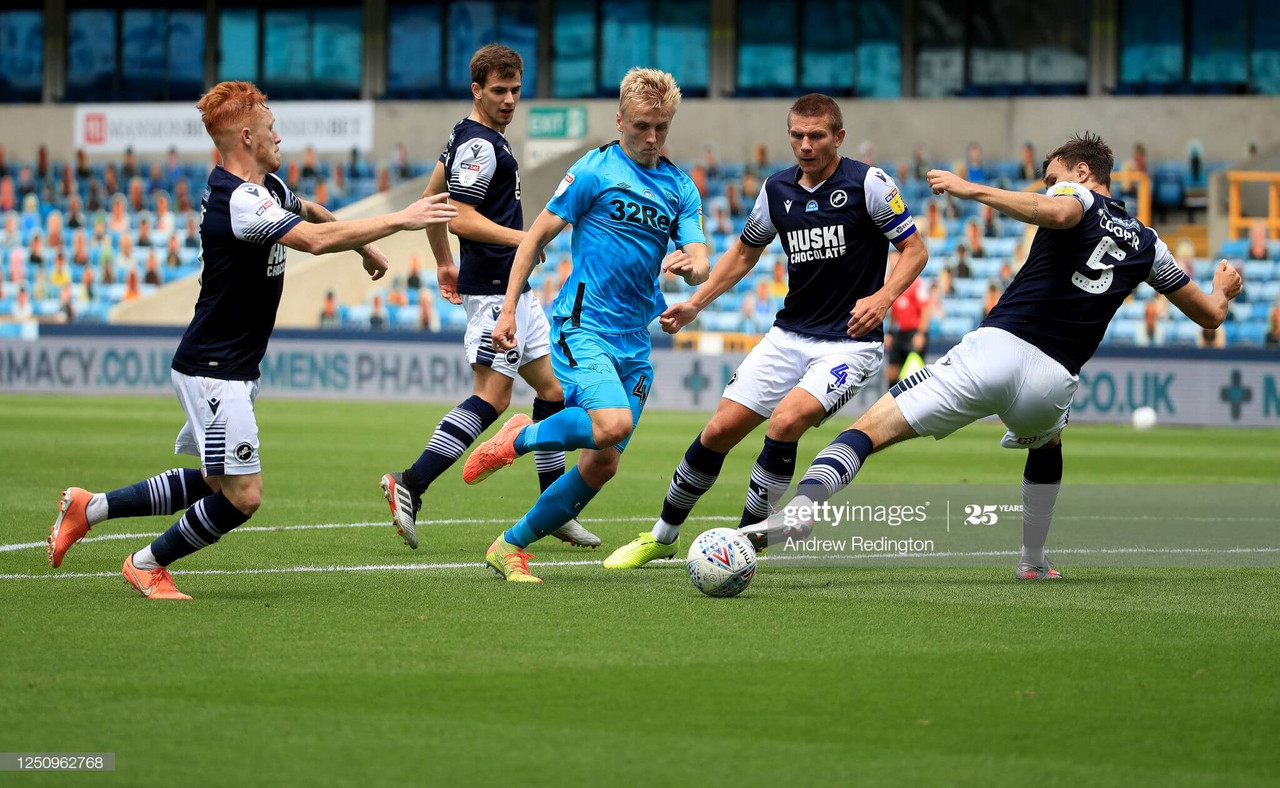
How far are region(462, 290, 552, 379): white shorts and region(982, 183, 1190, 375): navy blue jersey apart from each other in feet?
8.49

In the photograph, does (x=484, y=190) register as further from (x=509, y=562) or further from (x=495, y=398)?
(x=509, y=562)

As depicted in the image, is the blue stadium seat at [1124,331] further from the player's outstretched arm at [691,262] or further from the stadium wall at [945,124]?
the player's outstretched arm at [691,262]

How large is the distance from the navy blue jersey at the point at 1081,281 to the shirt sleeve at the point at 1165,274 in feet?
0.13

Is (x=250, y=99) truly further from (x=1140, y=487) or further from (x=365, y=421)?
(x=365, y=421)

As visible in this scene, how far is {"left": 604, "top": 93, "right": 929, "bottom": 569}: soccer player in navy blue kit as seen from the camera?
24.0 ft

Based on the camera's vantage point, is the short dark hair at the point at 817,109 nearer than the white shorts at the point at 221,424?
No

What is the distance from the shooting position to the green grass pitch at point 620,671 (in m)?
4.02

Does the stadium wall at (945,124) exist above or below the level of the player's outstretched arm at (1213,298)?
above

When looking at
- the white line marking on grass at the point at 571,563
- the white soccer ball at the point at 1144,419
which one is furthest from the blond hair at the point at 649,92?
the white soccer ball at the point at 1144,419

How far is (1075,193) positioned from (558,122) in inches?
1174

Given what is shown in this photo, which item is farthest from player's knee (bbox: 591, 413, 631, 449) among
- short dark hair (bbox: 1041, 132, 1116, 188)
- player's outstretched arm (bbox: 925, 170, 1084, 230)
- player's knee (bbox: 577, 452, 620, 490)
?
short dark hair (bbox: 1041, 132, 1116, 188)

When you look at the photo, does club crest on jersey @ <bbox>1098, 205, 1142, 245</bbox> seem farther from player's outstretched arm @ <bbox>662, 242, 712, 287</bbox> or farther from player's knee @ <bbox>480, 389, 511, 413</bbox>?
player's knee @ <bbox>480, 389, 511, 413</bbox>

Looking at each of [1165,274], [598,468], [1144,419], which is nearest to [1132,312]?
[1144,419]

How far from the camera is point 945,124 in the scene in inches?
1303
